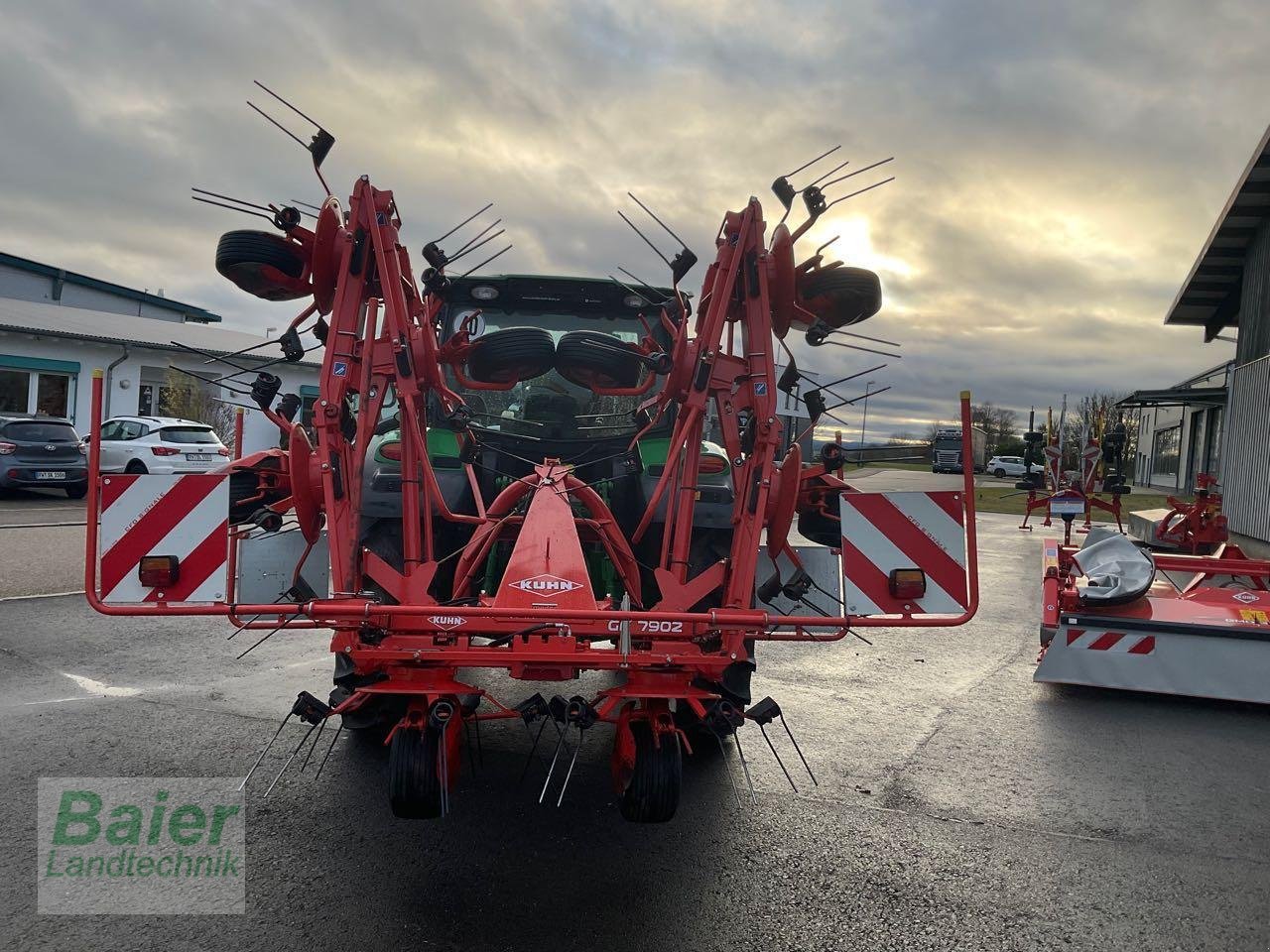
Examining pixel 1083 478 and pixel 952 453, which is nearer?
pixel 1083 478

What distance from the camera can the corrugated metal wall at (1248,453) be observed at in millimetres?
14672

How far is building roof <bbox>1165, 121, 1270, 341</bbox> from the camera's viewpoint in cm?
1561

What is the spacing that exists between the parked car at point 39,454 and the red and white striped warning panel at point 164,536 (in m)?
15.7

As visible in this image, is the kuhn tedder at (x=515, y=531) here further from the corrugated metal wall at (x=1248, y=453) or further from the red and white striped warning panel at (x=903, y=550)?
the corrugated metal wall at (x=1248, y=453)

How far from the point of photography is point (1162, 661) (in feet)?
19.3

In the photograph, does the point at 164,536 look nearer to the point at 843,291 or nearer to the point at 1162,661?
the point at 843,291

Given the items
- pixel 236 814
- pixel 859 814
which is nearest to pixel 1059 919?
pixel 859 814

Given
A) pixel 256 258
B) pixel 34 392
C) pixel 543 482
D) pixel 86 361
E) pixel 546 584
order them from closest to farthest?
pixel 546 584 → pixel 256 258 → pixel 543 482 → pixel 34 392 → pixel 86 361

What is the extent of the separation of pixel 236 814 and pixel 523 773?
123 centimetres

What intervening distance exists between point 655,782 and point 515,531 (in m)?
1.39

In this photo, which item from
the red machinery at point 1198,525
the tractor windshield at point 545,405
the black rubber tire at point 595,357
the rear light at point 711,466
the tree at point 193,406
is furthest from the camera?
the tree at point 193,406

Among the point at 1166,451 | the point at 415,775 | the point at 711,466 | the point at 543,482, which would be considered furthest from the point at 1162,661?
the point at 1166,451

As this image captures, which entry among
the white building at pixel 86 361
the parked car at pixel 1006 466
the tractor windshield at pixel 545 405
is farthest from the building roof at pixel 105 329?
the parked car at pixel 1006 466

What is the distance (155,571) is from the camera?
3.53 m
